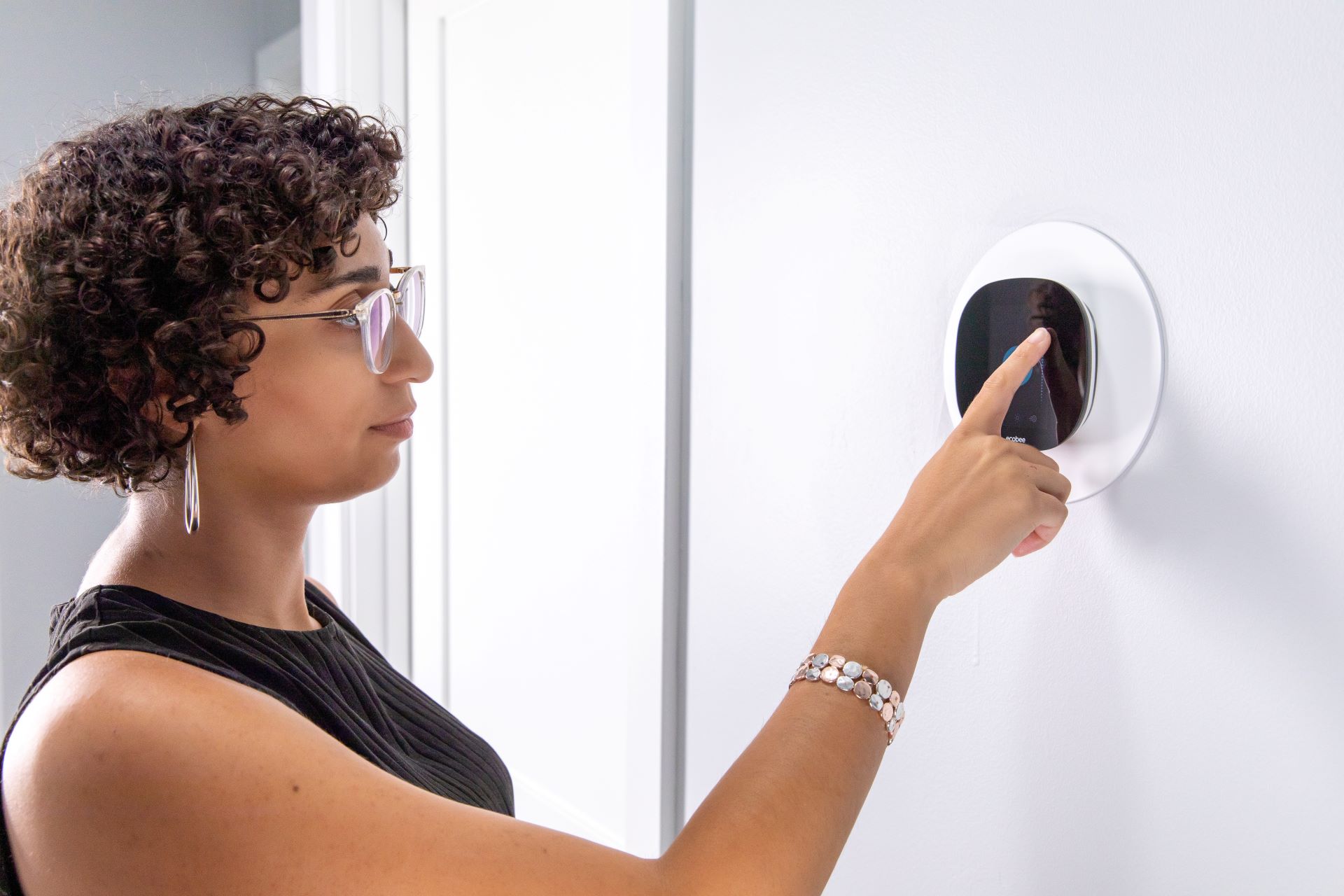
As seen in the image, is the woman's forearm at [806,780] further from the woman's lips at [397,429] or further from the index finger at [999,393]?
the woman's lips at [397,429]

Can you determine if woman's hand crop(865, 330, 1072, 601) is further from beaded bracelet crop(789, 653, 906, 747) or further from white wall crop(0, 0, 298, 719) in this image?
white wall crop(0, 0, 298, 719)

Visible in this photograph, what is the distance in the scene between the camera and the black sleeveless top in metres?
0.62

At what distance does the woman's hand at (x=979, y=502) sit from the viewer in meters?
0.68

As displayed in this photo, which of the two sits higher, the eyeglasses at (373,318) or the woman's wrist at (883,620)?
the eyeglasses at (373,318)

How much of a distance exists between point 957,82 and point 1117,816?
2.01ft

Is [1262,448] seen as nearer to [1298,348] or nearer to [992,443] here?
[1298,348]

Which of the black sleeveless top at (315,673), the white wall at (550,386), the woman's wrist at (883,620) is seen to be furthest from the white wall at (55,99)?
the woman's wrist at (883,620)

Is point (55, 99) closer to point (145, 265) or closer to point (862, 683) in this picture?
point (145, 265)

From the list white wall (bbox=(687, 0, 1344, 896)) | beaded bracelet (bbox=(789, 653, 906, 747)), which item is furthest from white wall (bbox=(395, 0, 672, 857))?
beaded bracelet (bbox=(789, 653, 906, 747))

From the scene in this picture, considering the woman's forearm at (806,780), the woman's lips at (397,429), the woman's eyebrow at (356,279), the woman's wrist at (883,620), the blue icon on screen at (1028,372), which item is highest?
the woman's eyebrow at (356,279)

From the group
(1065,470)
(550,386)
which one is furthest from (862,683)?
(550,386)

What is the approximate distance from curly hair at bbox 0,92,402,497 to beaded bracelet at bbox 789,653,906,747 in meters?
0.45

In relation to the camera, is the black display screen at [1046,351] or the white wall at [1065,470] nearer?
the white wall at [1065,470]

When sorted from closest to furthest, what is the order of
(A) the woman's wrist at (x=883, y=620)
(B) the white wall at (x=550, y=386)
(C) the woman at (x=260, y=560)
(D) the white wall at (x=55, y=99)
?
(C) the woman at (x=260, y=560) → (A) the woman's wrist at (x=883, y=620) → (B) the white wall at (x=550, y=386) → (D) the white wall at (x=55, y=99)
